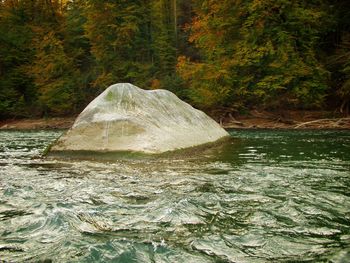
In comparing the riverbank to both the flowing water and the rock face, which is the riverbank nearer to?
the rock face

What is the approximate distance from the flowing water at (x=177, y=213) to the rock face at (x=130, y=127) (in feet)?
4.14

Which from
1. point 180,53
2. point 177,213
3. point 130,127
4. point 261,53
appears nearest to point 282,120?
point 261,53

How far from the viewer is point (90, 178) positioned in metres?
5.21

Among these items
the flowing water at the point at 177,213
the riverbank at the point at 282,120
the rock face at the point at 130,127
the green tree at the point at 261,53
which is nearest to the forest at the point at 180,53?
the green tree at the point at 261,53

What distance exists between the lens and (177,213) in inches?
133

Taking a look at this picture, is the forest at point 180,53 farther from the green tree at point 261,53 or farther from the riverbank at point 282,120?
the riverbank at point 282,120

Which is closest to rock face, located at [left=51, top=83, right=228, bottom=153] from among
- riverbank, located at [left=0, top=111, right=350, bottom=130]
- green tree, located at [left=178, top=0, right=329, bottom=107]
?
riverbank, located at [left=0, top=111, right=350, bottom=130]

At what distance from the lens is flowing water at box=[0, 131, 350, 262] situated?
2.52m

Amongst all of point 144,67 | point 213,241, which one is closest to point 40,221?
point 213,241

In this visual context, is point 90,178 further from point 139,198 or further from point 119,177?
point 139,198

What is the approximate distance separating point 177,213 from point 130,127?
445cm

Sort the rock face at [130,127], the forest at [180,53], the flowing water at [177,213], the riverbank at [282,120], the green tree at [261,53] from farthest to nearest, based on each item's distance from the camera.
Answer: the forest at [180,53] → the green tree at [261,53] → the riverbank at [282,120] → the rock face at [130,127] → the flowing water at [177,213]

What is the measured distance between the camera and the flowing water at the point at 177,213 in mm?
2521

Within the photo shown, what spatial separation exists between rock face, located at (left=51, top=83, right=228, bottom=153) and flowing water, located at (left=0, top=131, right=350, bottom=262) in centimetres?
126
